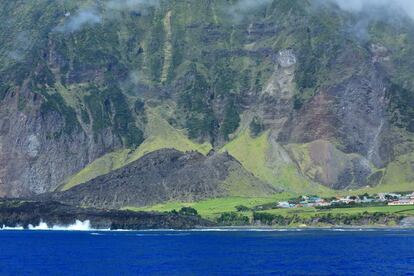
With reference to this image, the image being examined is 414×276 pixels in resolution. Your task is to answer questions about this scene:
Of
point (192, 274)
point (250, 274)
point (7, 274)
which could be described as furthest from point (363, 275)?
point (7, 274)

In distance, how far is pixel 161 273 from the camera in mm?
196125

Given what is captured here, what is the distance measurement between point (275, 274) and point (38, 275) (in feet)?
171

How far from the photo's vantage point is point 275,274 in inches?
7475

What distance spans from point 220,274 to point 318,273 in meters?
21.2

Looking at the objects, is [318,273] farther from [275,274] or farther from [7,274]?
[7,274]

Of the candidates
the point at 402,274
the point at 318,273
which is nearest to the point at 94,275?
the point at 318,273

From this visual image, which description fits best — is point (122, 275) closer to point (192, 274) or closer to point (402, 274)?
point (192, 274)

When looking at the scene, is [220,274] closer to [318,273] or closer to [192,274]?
[192,274]

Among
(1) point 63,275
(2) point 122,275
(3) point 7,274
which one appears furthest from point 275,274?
(3) point 7,274

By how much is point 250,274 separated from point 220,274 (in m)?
6.86

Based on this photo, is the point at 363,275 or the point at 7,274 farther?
the point at 7,274

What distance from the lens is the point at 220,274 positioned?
636 feet

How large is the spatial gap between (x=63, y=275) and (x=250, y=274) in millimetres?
41281

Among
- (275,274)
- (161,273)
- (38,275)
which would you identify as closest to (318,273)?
(275,274)
